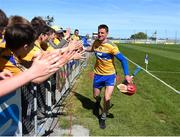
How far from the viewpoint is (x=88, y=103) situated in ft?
39.0

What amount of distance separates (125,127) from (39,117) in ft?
7.15

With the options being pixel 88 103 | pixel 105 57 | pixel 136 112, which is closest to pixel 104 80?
pixel 105 57

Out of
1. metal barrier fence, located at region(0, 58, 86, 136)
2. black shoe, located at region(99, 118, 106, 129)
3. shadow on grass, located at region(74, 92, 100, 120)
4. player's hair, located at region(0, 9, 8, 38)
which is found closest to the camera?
metal barrier fence, located at region(0, 58, 86, 136)

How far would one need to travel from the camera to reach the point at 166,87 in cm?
1591

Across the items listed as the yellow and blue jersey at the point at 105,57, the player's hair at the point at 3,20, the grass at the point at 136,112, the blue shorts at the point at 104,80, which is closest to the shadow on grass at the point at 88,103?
the grass at the point at 136,112

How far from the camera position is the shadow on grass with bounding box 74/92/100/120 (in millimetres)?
10594

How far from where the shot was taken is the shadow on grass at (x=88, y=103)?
34.8 ft

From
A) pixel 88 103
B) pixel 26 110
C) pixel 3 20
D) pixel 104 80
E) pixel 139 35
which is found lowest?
pixel 139 35

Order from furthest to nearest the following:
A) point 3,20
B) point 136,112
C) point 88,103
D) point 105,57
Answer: point 88,103 → point 136,112 → point 105,57 → point 3,20

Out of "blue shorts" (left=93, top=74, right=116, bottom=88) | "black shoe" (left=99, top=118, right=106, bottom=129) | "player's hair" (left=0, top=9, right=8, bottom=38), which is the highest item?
"player's hair" (left=0, top=9, right=8, bottom=38)

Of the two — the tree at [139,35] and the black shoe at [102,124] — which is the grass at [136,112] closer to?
the black shoe at [102,124]

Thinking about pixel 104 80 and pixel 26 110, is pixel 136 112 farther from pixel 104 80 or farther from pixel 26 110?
pixel 26 110

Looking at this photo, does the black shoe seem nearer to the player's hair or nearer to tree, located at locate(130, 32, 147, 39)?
the player's hair

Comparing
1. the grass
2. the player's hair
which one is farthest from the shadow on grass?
the player's hair
